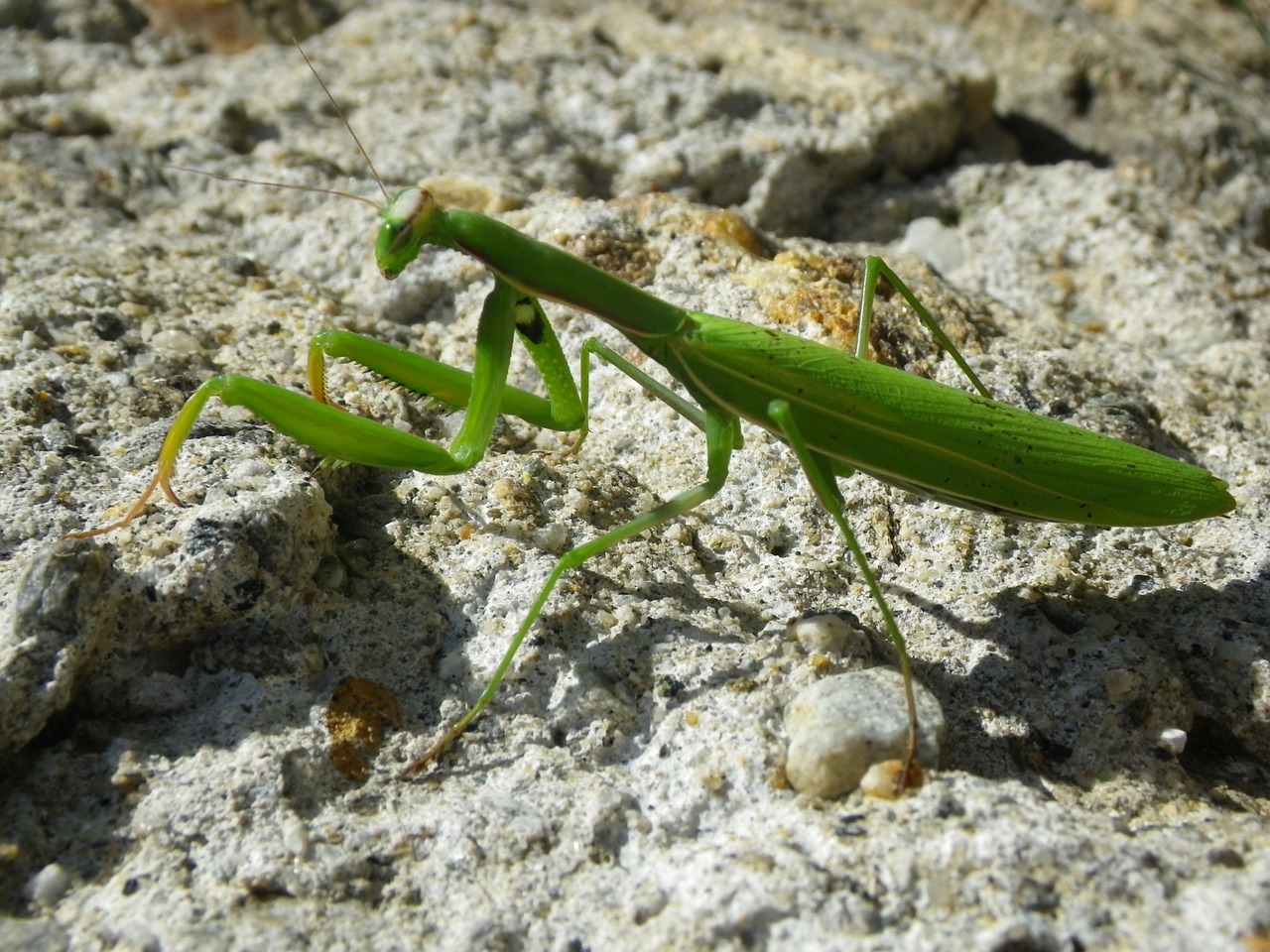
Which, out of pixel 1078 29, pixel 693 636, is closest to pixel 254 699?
pixel 693 636

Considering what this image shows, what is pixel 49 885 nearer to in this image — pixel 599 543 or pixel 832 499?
pixel 599 543

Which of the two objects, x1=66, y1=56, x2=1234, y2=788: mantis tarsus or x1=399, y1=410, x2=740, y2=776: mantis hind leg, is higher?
x1=66, y1=56, x2=1234, y2=788: mantis tarsus

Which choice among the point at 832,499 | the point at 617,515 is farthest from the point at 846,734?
the point at 617,515

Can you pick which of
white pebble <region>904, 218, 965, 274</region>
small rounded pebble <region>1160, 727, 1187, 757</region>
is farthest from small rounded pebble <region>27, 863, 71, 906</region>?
white pebble <region>904, 218, 965, 274</region>

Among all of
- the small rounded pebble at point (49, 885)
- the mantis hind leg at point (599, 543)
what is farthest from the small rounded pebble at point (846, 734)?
the small rounded pebble at point (49, 885)

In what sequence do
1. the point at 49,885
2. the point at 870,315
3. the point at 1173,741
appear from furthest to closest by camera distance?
the point at 870,315 < the point at 1173,741 < the point at 49,885

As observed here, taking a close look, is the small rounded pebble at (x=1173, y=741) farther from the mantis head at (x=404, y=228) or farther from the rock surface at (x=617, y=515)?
the mantis head at (x=404, y=228)

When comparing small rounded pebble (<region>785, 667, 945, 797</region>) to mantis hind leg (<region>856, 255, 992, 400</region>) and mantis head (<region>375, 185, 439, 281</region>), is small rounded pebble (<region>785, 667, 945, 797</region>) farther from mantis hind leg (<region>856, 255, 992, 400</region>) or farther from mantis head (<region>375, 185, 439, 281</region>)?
mantis head (<region>375, 185, 439, 281</region>)
